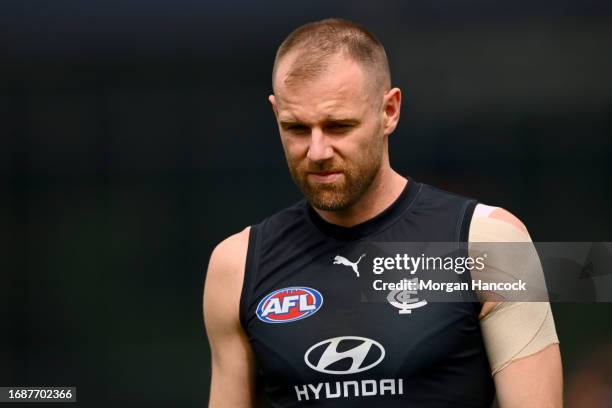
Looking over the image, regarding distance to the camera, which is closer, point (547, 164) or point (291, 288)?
point (291, 288)

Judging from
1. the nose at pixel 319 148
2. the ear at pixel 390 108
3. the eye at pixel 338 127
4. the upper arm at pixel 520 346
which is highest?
the ear at pixel 390 108

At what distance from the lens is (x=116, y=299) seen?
17.6 feet

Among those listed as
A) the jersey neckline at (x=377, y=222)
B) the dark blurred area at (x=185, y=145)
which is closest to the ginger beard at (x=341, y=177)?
the jersey neckline at (x=377, y=222)

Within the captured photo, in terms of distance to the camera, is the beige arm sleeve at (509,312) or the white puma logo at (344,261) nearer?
the beige arm sleeve at (509,312)

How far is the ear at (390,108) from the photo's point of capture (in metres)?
2.76

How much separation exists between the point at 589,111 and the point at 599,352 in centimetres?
134

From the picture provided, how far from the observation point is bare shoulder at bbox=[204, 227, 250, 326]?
288 cm

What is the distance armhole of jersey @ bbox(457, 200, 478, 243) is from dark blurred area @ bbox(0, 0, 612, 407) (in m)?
2.50

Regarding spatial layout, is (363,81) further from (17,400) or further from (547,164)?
(17,400)

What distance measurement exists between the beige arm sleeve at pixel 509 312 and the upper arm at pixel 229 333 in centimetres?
72

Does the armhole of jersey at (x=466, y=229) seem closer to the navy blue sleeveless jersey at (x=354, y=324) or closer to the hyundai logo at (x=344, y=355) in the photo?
the navy blue sleeveless jersey at (x=354, y=324)

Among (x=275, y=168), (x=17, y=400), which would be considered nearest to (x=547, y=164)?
(x=275, y=168)

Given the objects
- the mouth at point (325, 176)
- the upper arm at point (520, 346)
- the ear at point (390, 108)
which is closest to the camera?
the upper arm at point (520, 346)

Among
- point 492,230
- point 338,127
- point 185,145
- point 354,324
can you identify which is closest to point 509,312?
point 492,230
